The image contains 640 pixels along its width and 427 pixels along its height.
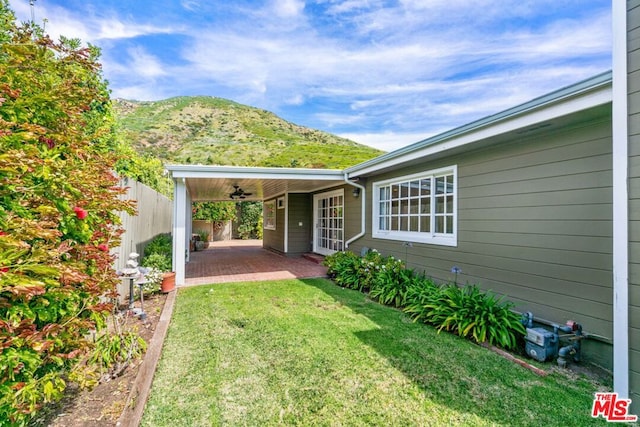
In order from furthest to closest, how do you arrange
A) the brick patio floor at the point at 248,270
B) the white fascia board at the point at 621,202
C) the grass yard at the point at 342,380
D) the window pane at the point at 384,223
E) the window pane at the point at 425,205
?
the brick patio floor at the point at 248,270 < the window pane at the point at 384,223 < the window pane at the point at 425,205 < the white fascia board at the point at 621,202 < the grass yard at the point at 342,380

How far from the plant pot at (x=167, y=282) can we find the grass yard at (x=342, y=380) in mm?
1993

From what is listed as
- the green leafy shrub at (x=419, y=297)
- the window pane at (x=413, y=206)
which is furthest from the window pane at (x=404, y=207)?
the green leafy shrub at (x=419, y=297)

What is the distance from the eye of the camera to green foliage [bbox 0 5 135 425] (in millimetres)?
1492

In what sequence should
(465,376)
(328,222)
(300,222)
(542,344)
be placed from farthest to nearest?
(300,222) < (328,222) < (542,344) < (465,376)

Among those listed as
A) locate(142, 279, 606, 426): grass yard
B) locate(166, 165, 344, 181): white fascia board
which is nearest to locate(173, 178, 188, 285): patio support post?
locate(166, 165, 344, 181): white fascia board

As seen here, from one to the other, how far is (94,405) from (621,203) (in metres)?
4.62

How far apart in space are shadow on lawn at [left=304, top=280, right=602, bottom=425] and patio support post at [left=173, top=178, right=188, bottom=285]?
15.1ft

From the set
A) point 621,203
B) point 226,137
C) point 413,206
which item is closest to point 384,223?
point 413,206

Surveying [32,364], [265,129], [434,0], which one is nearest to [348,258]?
[434,0]

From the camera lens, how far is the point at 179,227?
674cm

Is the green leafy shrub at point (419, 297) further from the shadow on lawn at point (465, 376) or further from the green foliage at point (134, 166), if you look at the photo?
the green foliage at point (134, 166)

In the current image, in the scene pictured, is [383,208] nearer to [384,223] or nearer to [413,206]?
[384,223]

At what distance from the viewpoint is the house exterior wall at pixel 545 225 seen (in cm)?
332

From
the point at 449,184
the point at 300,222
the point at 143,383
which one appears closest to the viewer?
the point at 143,383
